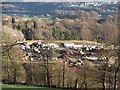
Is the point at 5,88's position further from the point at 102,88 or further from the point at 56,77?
the point at 102,88

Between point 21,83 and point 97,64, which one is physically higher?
point 97,64

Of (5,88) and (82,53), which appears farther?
(82,53)

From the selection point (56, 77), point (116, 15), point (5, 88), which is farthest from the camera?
point (56, 77)

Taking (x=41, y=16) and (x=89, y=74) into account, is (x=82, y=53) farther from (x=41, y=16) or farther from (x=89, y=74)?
(x=41, y=16)

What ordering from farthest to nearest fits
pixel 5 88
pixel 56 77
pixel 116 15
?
1. pixel 56 77
2. pixel 116 15
3. pixel 5 88

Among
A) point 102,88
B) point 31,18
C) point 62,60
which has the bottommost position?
point 102,88

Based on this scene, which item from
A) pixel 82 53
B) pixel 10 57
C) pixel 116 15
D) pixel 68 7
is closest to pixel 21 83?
pixel 10 57
